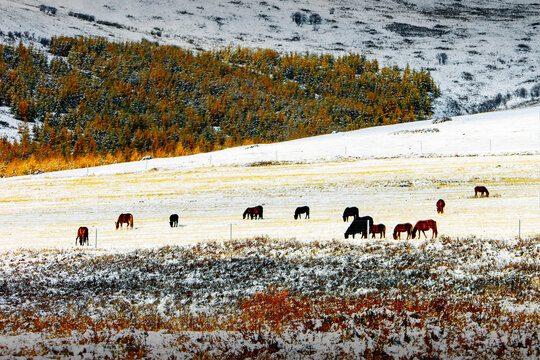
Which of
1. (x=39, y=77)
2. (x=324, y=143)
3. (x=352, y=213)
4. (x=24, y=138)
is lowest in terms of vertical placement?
(x=352, y=213)

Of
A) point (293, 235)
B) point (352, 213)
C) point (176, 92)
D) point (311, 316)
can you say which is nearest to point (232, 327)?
point (311, 316)

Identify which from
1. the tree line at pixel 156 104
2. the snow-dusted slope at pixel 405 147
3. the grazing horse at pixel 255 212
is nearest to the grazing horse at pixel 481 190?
the grazing horse at pixel 255 212

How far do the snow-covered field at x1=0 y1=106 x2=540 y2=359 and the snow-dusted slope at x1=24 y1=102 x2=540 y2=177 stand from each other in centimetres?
1309

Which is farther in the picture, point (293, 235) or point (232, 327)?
point (293, 235)

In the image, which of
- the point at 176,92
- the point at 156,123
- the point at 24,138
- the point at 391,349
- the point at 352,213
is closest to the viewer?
the point at 391,349

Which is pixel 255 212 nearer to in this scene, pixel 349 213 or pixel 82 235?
pixel 349 213

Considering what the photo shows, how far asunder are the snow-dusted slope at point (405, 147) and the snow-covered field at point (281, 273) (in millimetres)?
13087

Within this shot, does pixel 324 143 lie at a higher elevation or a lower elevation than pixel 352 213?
higher

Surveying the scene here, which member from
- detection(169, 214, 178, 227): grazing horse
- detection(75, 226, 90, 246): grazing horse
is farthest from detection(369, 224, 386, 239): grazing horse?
detection(75, 226, 90, 246): grazing horse

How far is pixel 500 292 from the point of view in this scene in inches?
581

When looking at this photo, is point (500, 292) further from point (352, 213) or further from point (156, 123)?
point (156, 123)

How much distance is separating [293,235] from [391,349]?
16.4 metres

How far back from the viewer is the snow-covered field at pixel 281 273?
10836mm

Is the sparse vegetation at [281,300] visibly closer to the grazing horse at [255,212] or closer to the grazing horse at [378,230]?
the grazing horse at [378,230]
